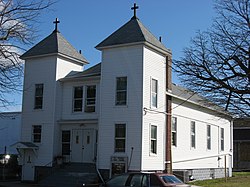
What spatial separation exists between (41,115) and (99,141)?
18.1 ft

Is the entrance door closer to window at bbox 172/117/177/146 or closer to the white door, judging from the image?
the white door

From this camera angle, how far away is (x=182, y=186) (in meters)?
16.5

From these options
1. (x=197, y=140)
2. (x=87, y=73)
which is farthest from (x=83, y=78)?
(x=197, y=140)

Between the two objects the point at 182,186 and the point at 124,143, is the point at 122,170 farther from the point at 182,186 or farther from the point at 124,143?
the point at 182,186

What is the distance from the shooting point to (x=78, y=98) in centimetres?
2881

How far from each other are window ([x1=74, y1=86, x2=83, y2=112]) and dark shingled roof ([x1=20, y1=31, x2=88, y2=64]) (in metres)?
2.75

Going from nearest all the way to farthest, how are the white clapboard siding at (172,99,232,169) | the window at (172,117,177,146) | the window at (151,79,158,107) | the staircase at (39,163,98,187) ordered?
the staircase at (39,163,98,187), the window at (151,79,158,107), the window at (172,117,177,146), the white clapboard siding at (172,99,232,169)

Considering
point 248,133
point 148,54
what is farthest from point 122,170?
point 248,133

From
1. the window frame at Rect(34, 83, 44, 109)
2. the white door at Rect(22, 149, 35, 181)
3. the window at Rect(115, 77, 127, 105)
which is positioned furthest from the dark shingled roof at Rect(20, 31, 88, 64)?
the white door at Rect(22, 149, 35, 181)

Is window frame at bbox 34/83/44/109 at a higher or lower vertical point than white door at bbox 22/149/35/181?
higher

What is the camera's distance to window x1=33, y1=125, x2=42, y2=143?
2927 cm

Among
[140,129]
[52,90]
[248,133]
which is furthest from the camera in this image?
[248,133]

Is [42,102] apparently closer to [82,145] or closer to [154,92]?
[82,145]

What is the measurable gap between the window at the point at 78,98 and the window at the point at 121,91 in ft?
11.7
